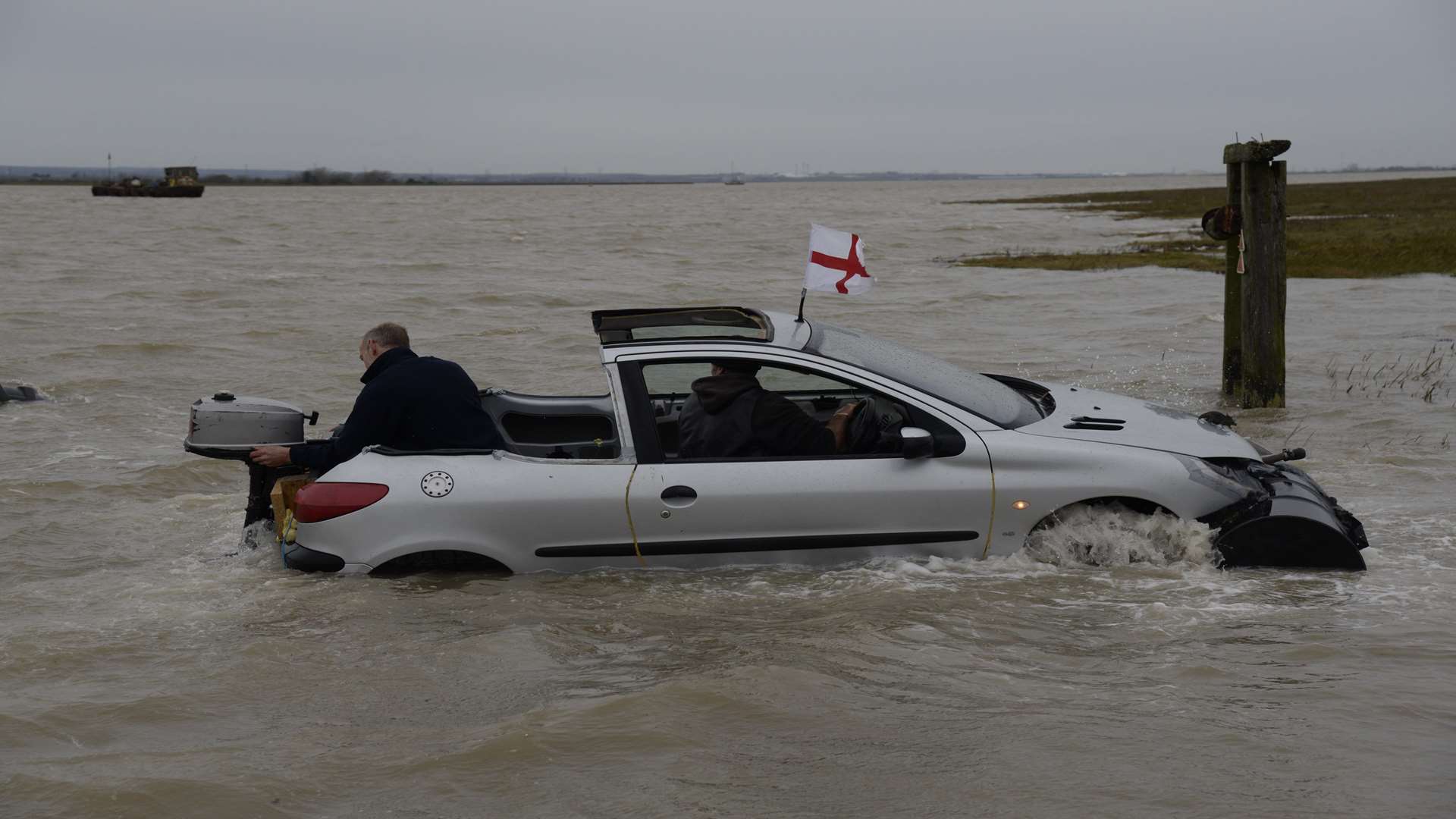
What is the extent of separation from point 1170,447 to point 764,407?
6.34ft

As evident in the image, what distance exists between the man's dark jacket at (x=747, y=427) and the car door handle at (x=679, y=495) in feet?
0.70

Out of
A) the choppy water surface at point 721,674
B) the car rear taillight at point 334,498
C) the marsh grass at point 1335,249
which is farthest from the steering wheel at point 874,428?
the marsh grass at point 1335,249

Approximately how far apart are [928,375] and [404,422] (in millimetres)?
2631

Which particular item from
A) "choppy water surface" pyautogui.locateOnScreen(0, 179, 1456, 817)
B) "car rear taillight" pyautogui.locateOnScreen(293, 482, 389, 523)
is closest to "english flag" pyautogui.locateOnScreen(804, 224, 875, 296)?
"choppy water surface" pyautogui.locateOnScreen(0, 179, 1456, 817)

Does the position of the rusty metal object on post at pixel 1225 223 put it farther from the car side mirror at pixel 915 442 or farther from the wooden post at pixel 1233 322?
the car side mirror at pixel 915 442

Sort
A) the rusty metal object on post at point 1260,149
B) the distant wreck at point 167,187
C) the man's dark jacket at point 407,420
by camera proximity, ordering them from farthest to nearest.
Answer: the distant wreck at point 167,187
the rusty metal object on post at point 1260,149
the man's dark jacket at point 407,420

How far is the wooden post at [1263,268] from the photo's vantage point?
11617 mm

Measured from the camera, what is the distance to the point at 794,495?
6348 millimetres

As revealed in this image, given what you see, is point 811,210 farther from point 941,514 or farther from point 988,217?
point 941,514

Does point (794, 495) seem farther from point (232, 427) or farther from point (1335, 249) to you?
point (1335, 249)

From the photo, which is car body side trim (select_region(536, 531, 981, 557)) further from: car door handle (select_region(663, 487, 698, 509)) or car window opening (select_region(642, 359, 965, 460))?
car window opening (select_region(642, 359, 965, 460))

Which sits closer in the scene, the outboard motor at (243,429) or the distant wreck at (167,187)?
the outboard motor at (243,429)

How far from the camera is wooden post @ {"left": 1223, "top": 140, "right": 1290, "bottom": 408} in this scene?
38.1 ft

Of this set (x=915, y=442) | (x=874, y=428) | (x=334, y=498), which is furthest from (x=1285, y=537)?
(x=334, y=498)
